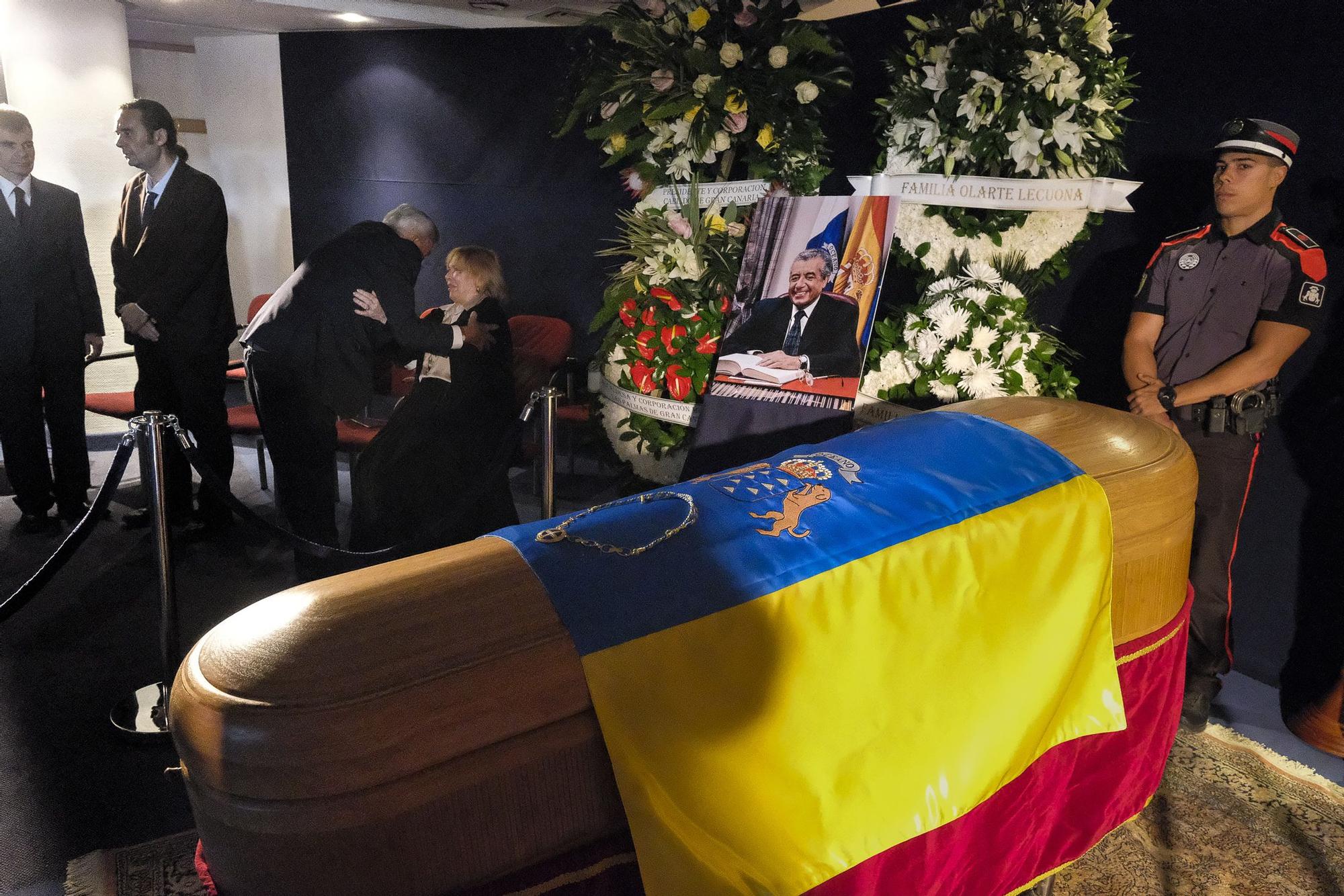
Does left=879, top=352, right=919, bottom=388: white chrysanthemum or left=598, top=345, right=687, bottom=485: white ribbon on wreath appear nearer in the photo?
left=879, top=352, right=919, bottom=388: white chrysanthemum

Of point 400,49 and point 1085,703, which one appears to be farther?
point 400,49

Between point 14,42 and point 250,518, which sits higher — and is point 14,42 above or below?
above

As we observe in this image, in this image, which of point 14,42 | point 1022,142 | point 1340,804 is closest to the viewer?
point 1340,804

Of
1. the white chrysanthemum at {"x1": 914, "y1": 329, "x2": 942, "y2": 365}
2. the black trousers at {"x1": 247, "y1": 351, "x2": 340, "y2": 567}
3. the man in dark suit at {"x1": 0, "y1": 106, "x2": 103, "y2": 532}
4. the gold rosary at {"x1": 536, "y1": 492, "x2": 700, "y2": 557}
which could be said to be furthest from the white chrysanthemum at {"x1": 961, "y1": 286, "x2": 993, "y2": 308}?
the man in dark suit at {"x1": 0, "y1": 106, "x2": 103, "y2": 532}

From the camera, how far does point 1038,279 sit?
3.14 metres

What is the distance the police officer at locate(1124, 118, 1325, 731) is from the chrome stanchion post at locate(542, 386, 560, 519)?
199cm

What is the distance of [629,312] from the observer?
3.73 metres

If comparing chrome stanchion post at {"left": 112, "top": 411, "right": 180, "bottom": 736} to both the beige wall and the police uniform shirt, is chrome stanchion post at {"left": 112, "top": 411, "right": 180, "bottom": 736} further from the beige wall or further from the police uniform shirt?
the police uniform shirt

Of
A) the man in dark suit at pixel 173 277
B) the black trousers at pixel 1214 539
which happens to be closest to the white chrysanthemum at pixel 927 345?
the black trousers at pixel 1214 539

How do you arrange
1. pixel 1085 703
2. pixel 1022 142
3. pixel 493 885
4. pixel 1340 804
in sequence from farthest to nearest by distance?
1. pixel 1022 142
2. pixel 1340 804
3. pixel 1085 703
4. pixel 493 885

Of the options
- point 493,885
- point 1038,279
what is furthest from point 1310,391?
Result: point 493,885

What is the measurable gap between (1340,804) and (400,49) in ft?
13.0

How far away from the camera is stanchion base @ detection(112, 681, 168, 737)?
279 cm

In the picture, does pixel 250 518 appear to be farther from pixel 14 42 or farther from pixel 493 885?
pixel 493 885
